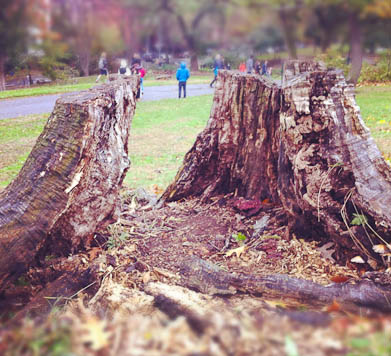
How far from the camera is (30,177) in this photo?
2465 millimetres

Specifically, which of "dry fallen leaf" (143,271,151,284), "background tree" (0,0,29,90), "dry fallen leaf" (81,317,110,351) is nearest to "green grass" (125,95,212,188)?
"background tree" (0,0,29,90)

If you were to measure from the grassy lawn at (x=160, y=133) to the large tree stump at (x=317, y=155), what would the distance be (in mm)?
2226

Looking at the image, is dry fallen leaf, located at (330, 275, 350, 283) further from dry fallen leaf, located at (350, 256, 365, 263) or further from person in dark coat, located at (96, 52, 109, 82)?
person in dark coat, located at (96, 52, 109, 82)

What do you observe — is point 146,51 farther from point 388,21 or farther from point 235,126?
point 388,21

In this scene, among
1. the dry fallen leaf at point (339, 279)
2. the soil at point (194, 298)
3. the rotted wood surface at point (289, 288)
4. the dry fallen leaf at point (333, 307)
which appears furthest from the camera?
the dry fallen leaf at point (339, 279)

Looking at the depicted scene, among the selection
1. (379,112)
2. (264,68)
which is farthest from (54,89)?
(379,112)

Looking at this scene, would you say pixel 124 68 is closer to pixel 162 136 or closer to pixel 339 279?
pixel 339 279

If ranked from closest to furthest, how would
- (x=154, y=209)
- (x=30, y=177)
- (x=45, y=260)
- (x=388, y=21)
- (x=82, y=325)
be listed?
(x=82, y=325), (x=30, y=177), (x=45, y=260), (x=388, y=21), (x=154, y=209)

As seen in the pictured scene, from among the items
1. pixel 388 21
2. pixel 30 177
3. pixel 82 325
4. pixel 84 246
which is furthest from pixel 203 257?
pixel 388 21

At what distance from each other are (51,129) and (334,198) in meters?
1.94

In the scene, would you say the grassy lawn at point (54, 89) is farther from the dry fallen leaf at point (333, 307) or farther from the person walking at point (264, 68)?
the dry fallen leaf at point (333, 307)

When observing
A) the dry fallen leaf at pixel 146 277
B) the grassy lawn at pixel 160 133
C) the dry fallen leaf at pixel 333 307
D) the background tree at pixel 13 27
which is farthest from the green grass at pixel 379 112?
the background tree at pixel 13 27

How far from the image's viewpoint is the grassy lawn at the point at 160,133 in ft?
19.8

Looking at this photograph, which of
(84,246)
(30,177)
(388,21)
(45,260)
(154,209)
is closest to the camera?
(30,177)
